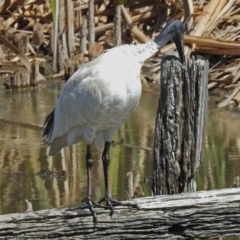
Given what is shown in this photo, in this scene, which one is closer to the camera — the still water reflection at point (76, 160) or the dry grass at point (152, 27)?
the still water reflection at point (76, 160)

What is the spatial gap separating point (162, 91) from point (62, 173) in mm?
2543

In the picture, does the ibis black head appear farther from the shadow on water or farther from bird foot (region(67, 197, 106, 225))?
the shadow on water

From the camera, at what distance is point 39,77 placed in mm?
11484

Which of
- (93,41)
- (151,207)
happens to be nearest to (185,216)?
(151,207)

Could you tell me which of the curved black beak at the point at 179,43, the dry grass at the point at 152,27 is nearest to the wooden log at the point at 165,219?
the curved black beak at the point at 179,43

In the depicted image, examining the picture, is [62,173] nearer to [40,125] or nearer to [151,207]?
[40,125]

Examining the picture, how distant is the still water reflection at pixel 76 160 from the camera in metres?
7.29

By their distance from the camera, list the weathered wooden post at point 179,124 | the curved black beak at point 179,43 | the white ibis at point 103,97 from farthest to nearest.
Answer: the curved black beak at point 179,43, the white ibis at point 103,97, the weathered wooden post at point 179,124

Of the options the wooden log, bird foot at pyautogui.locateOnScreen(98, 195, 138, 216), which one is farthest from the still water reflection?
the wooden log

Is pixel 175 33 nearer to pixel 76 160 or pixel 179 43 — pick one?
pixel 179 43

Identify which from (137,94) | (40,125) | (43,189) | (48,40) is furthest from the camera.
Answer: (48,40)

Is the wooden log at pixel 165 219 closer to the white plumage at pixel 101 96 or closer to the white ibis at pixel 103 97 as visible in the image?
the white ibis at pixel 103 97

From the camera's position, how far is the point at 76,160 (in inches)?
327

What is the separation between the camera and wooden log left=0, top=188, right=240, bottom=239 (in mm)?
5133
